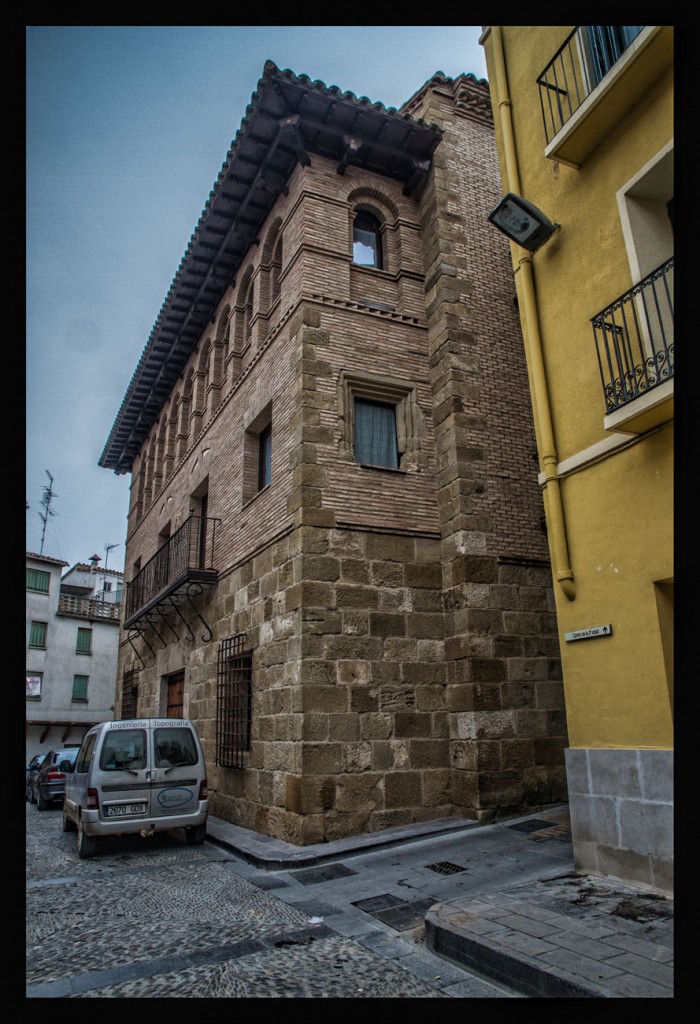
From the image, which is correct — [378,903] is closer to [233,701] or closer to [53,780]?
[233,701]

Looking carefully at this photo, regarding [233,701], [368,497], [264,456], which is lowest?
[233,701]

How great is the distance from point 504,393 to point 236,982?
7994mm

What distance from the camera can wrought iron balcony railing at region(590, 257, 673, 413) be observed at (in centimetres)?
532

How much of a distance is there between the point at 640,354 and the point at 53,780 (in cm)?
1370

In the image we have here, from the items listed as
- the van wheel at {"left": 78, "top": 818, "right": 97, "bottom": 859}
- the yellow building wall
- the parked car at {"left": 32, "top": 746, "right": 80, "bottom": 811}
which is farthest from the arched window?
the parked car at {"left": 32, "top": 746, "right": 80, "bottom": 811}

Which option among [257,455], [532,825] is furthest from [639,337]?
[257,455]

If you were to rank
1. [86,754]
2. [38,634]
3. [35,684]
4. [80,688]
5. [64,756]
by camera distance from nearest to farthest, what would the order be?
[86,754]
[64,756]
[35,684]
[38,634]
[80,688]

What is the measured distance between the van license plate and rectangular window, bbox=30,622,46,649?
26760 millimetres

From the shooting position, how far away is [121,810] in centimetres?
808

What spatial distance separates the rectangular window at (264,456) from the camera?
1112 cm

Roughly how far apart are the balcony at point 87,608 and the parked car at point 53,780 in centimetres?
1852

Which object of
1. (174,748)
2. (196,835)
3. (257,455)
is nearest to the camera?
(196,835)

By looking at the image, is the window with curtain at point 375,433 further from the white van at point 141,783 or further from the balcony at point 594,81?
the white van at point 141,783
